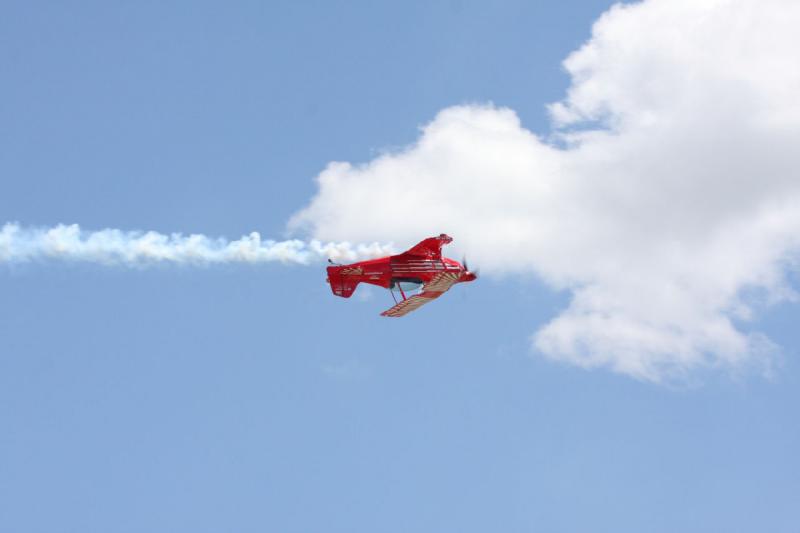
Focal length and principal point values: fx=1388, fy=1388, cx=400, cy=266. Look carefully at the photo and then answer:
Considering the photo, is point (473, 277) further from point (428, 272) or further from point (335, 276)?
point (335, 276)

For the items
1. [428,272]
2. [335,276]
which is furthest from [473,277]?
Answer: [335,276]

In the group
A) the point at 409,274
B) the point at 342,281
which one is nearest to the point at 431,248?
the point at 409,274

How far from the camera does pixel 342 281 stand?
94.9m

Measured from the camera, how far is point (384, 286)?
9488 cm

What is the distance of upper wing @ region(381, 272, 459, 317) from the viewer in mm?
93250

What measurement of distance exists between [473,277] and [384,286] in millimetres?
6271

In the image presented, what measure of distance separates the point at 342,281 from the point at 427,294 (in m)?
5.88

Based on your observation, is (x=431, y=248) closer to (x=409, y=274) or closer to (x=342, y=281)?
(x=409, y=274)

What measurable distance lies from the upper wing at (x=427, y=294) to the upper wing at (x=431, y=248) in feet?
4.72

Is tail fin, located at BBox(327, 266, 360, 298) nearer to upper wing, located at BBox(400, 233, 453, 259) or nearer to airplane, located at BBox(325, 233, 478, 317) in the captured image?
airplane, located at BBox(325, 233, 478, 317)

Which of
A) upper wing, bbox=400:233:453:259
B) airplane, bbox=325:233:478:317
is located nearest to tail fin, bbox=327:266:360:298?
airplane, bbox=325:233:478:317

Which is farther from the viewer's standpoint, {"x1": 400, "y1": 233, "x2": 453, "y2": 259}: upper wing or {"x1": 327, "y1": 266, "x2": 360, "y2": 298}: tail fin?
{"x1": 327, "y1": 266, "x2": 360, "y2": 298}: tail fin

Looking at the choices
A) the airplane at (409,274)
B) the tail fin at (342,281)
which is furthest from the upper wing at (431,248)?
the tail fin at (342,281)

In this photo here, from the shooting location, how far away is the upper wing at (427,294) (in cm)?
9325
